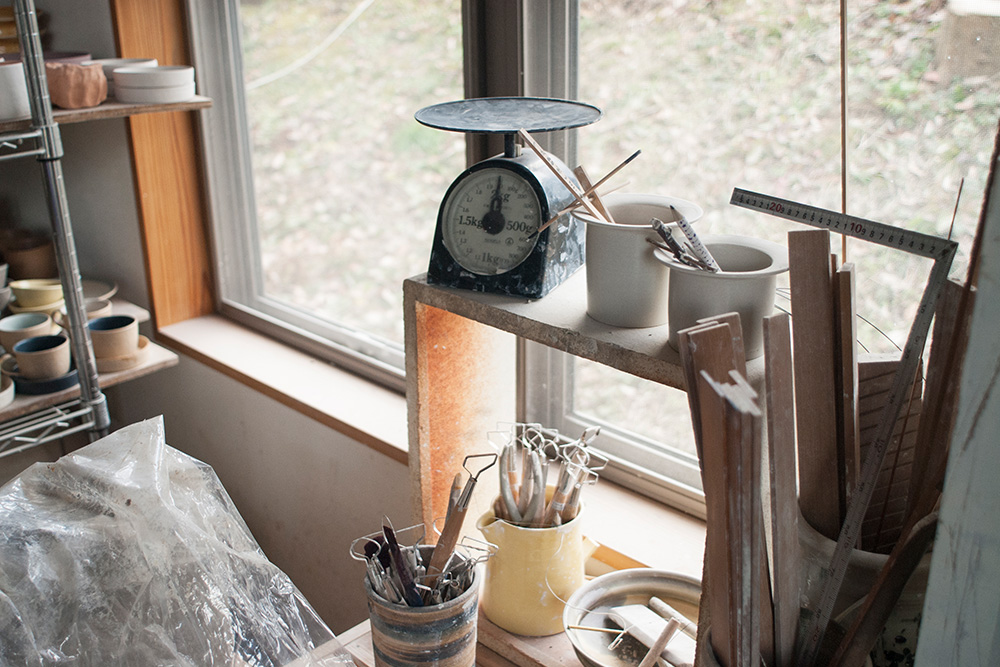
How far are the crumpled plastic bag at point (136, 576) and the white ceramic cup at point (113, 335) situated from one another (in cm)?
61

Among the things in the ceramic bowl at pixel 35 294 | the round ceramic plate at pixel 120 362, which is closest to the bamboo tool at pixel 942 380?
the round ceramic plate at pixel 120 362

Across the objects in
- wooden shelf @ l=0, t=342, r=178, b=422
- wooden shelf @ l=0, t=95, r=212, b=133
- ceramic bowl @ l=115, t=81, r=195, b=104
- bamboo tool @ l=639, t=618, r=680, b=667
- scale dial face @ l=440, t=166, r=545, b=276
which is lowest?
bamboo tool @ l=639, t=618, r=680, b=667

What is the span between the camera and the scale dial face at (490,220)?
3.26 feet

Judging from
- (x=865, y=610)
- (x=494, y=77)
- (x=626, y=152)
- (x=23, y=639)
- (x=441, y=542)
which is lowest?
(x=23, y=639)

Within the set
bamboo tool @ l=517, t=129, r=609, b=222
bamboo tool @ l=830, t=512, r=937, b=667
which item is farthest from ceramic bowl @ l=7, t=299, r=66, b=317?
bamboo tool @ l=830, t=512, r=937, b=667

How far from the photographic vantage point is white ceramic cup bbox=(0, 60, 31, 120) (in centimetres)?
154

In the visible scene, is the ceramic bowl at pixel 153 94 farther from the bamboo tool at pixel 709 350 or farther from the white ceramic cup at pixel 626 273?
the bamboo tool at pixel 709 350

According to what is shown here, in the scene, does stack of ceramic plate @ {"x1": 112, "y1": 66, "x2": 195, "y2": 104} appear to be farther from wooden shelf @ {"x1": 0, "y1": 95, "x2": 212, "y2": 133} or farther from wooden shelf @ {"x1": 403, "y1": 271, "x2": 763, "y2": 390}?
wooden shelf @ {"x1": 403, "y1": 271, "x2": 763, "y2": 390}

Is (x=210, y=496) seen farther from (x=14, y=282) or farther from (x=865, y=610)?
(x=14, y=282)

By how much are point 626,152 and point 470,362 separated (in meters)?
0.40

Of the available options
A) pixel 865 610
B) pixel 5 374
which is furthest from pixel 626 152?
pixel 5 374

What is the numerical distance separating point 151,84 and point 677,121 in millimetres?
1052

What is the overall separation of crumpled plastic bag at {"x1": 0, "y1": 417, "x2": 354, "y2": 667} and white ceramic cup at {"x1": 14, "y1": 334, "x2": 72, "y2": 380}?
52 centimetres

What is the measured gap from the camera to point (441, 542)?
3.41 feet
